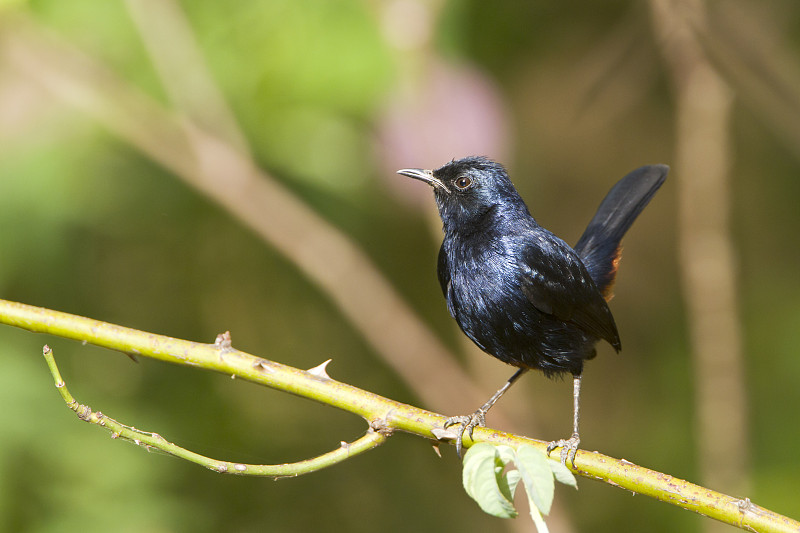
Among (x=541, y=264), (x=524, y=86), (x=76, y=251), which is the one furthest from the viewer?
(x=524, y=86)

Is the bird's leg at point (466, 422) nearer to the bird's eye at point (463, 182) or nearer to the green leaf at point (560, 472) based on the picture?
the green leaf at point (560, 472)

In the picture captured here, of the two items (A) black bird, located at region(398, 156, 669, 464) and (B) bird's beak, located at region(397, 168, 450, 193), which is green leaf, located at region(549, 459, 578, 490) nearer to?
(A) black bird, located at region(398, 156, 669, 464)

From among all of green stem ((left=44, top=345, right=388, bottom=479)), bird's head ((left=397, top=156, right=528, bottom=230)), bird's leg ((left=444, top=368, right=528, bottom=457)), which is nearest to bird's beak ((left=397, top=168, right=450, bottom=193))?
bird's head ((left=397, top=156, right=528, bottom=230))

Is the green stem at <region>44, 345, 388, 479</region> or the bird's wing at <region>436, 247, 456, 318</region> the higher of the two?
the bird's wing at <region>436, 247, 456, 318</region>

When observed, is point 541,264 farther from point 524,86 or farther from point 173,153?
point 524,86

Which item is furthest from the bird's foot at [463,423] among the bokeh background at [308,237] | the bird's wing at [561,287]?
the bokeh background at [308,237]

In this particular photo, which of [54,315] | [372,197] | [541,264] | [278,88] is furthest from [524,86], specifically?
[54,315]
